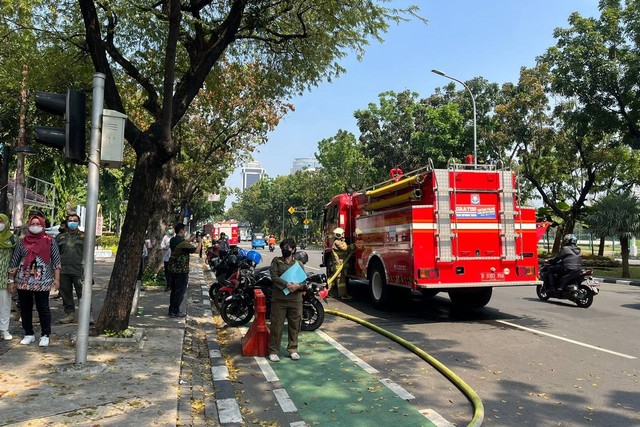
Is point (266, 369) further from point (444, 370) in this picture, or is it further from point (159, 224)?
point (159, 224)

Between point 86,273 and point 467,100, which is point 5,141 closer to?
point 86,273

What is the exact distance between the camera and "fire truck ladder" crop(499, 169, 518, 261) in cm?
912

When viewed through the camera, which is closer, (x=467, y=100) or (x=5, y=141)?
(x=5, y=141)

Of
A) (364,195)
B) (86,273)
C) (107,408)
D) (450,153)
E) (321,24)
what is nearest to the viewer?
(107,408)

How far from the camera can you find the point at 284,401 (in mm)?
4859

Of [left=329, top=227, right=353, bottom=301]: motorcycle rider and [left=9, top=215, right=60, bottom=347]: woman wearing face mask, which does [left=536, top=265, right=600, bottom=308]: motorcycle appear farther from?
[left=9, top=215, right=60, bottom=347]: woman wearing face mask

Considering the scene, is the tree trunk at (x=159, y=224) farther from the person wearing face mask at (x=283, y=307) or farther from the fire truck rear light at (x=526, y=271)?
the fire truck rear light at (x=526, y=271)

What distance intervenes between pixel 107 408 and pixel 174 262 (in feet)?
15.8

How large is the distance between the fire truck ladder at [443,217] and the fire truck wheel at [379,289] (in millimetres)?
1658

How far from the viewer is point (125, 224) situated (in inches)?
274

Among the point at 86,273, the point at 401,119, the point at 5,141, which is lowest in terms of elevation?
the point at 86,273

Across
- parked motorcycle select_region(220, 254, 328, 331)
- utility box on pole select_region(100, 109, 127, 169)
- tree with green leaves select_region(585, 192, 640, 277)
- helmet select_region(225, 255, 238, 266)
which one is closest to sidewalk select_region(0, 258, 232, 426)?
parked motorcycle select_region(220, 254, 328, 331)

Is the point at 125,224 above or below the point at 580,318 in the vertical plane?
above

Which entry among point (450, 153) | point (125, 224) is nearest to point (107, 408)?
point (125, 224)
